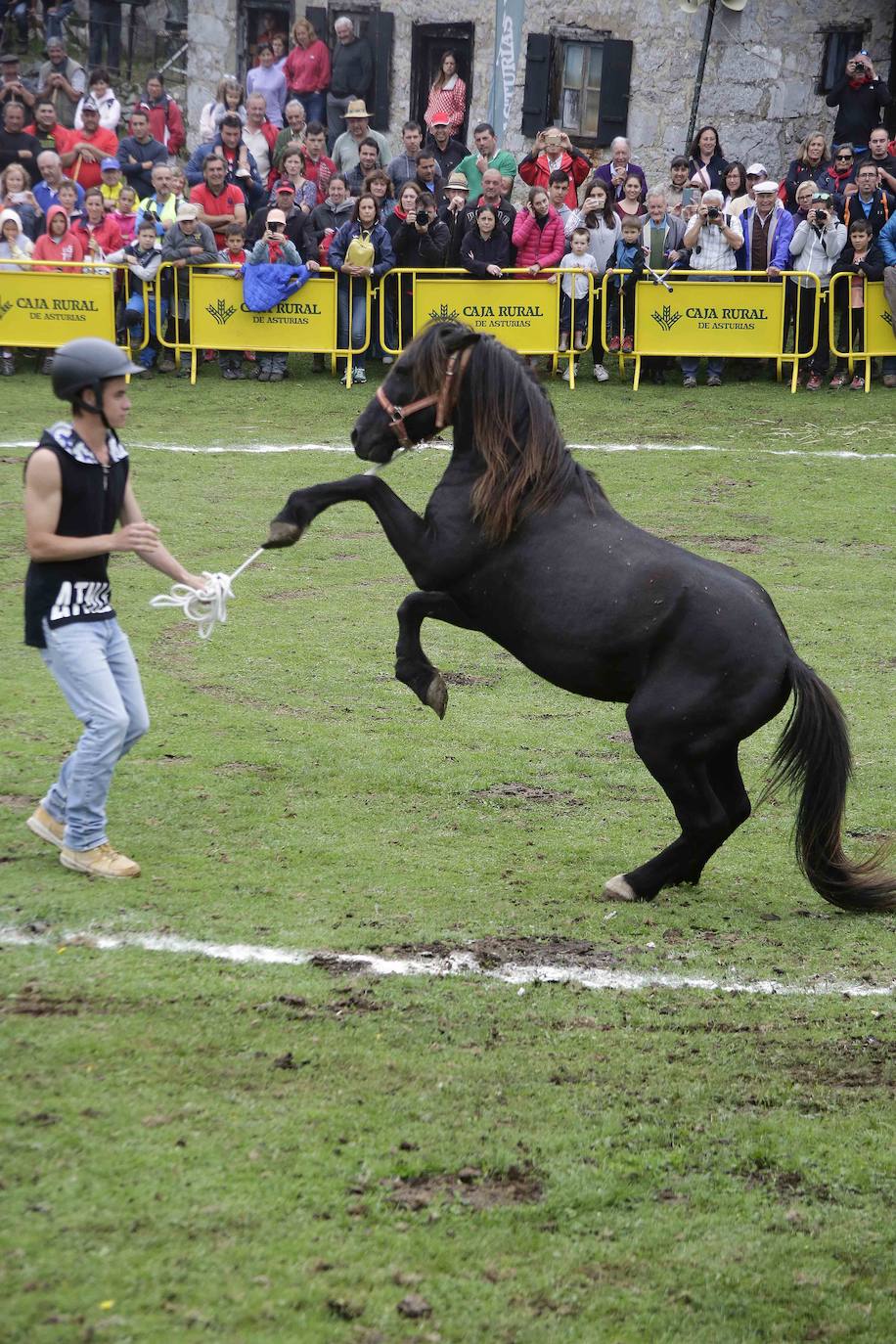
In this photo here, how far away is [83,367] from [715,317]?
42.8ft

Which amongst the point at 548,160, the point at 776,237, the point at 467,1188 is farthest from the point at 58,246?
the point at 467,1188

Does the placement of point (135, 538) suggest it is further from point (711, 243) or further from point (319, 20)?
point (319, 20)

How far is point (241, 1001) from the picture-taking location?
5.20 metres

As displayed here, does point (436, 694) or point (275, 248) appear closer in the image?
point (436, 694)

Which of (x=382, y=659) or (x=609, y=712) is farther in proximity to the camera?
(x=382, y=659)

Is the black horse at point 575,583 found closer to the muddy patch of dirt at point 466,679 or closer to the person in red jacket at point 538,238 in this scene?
the muddy patch of dirt at point 466,679

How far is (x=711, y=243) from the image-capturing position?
17734mm

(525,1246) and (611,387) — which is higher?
(611,387)

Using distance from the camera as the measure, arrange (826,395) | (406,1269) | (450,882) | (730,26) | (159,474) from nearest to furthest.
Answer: (406,1269) < (450,882) < (159,474) < (826,395) < (730,26)

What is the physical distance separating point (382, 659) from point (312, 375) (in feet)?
30.2

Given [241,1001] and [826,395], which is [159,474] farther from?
[241,1001]

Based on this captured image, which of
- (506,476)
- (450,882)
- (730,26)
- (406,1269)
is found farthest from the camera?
(730,26)

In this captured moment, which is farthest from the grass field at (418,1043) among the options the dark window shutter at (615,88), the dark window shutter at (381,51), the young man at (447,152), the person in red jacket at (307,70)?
the dark window shutter at (381,51)

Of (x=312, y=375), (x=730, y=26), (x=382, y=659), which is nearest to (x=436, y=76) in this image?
(x=730, y=26)
